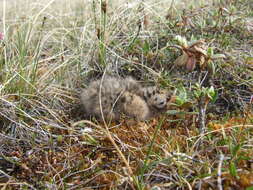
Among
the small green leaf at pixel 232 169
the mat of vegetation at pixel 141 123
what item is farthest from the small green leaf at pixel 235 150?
the small green leaf at pixel 232 169

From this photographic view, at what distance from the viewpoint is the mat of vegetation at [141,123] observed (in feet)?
5.87

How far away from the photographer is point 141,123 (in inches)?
95.4

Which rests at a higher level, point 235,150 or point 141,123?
point 235,150

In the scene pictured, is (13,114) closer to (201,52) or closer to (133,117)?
(133,117)

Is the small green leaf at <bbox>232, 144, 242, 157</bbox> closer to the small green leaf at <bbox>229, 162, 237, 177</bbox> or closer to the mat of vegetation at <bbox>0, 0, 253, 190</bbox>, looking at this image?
the mat of vegetation at <bbox>0, 0, 253, 190</bbox>

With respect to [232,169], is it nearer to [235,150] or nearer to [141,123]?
[235,150]

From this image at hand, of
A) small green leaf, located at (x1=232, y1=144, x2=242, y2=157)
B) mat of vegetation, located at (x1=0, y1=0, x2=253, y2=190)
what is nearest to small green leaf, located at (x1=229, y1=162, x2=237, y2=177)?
mat of vegetation, located at (x1=0, y1=0, x2=253, y2=190)

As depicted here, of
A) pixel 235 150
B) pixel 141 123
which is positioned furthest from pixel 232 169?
pixel 141 123

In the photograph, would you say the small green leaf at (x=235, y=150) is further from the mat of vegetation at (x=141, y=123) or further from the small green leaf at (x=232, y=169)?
the small green leaf at (x=232, y=169)

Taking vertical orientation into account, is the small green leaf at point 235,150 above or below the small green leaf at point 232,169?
above

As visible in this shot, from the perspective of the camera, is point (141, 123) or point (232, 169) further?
point (141, 123)

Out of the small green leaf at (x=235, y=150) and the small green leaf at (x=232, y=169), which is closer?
the small green leaf at (x=232, y=169)

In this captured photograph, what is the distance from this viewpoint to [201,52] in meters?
2.41

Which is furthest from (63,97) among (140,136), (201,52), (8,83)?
(201,52)
